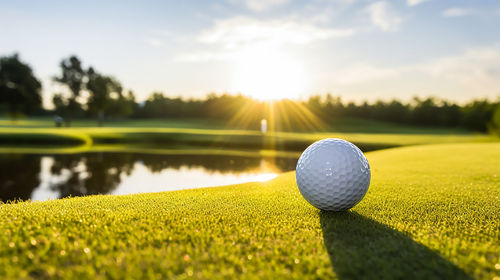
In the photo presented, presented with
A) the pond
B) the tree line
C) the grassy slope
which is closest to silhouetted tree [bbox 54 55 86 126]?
the tree line

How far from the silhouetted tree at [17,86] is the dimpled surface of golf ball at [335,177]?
59.1 meters

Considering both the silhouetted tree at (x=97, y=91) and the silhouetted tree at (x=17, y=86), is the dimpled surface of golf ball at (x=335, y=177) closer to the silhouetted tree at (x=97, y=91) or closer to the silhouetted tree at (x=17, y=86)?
the silhouetted tree at (x=17, y=86)

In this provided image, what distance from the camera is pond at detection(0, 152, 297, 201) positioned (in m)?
10.6

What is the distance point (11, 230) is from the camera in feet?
13.2

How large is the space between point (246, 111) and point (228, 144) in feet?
209

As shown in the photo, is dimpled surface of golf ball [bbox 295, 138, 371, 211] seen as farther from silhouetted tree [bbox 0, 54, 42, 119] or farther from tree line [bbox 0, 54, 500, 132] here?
silhouetted tree [bbox 0, 54, 42, 119]

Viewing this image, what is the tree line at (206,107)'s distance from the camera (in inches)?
1984

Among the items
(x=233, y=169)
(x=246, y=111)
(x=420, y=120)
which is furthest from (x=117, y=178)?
(x=420, y=120)

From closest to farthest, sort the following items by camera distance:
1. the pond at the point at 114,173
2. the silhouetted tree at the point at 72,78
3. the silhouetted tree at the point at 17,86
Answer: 1. the pond at the point at 114,173
2. the silhouetted tree at the point at 17,86
3. the silhouetted tree at the point at 72,78

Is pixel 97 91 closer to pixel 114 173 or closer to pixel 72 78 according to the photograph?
pixel 72 78

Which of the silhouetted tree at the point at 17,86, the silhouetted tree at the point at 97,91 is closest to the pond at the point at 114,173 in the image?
the silhouetted tree at the point at 17,86

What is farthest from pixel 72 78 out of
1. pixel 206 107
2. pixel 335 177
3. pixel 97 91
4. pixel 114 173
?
pixel 335 177

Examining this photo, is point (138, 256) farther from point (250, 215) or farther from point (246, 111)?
point (246, 111)

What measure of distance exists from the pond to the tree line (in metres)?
40.4
